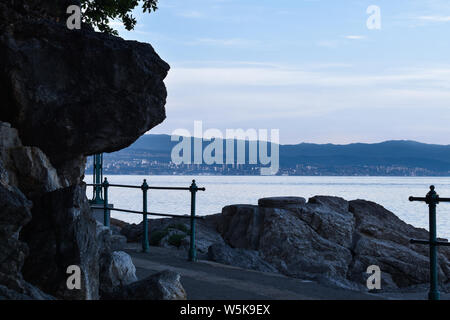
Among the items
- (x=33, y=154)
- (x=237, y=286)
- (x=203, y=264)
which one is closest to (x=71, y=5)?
(x=33, y=154)

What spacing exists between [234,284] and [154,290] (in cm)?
195

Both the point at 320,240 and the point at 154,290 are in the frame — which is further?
the point at 320,240

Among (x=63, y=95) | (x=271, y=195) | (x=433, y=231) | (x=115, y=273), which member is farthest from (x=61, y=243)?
(x=271, y=195)

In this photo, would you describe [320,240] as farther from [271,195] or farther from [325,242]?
[271,195]

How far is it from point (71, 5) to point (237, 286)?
5.00 meters

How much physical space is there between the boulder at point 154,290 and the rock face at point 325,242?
661 centimetres

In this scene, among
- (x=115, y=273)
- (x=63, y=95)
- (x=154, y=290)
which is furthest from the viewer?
(x=63, y=95)

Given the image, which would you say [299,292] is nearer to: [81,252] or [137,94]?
[81,252]

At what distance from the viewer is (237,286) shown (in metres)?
7.89

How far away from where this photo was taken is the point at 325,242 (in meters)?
14.4

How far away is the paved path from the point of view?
23.9 ft

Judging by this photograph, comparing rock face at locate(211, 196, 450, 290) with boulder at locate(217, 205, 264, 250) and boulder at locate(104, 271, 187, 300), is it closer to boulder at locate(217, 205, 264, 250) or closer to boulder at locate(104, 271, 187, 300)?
boulder at locate(217, 205, 264, 250)

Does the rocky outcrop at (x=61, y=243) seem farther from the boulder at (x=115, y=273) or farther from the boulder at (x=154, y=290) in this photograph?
the boulder at (x=115, y=273)

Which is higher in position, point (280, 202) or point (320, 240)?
point (280, 202)
